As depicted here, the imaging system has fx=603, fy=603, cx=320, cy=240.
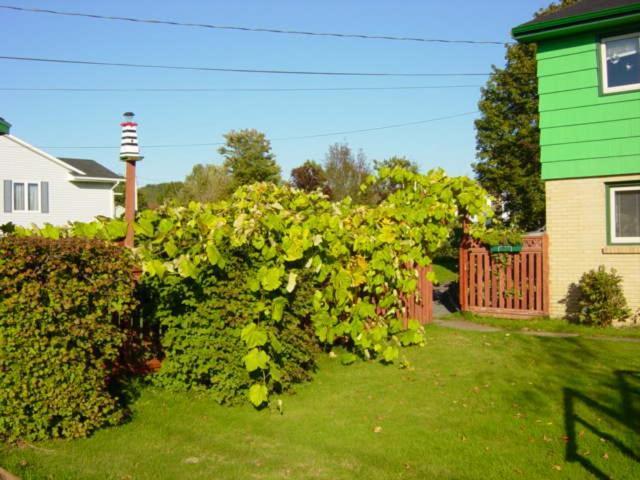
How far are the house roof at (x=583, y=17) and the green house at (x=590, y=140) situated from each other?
2cm

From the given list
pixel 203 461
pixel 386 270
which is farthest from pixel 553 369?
pixel 203 461

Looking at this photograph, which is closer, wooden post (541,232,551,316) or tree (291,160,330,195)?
wooden post (541,232,551,316)

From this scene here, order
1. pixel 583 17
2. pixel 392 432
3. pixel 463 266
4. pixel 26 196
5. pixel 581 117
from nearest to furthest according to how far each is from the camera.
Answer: pixel 392 432, pixel 583 17, pixel 581 117, pixel 463 266, pixel 26 196

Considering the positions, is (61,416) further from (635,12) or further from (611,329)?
(635,12)

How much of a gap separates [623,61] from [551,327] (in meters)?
4.66

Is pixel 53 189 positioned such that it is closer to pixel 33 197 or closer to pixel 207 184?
pixel 33 197

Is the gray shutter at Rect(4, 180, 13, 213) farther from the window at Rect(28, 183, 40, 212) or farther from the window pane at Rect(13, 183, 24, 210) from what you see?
the window at Rect(28, 183, 40, 212)

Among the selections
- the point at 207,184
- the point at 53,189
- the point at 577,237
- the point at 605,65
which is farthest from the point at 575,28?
the point at 207,184

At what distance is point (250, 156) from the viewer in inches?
1750

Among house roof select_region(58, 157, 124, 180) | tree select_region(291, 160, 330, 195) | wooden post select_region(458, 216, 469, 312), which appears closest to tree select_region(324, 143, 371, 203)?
tree select_region(291, 160, 330, 195)

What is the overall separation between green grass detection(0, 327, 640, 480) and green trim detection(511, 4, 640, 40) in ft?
18.8

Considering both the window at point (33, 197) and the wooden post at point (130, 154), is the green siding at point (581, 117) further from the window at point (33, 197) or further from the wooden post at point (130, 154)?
the window at point (33, 197)

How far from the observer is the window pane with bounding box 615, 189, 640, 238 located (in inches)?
397

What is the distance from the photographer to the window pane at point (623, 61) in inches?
396
